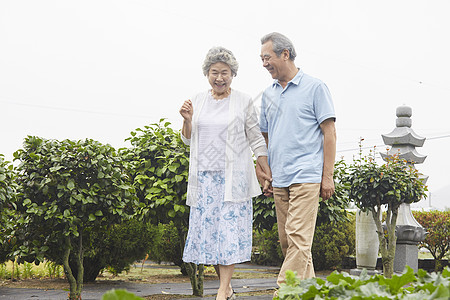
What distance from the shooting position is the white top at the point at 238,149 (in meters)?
3.65

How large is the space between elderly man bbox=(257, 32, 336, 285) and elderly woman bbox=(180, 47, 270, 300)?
9.1 inches

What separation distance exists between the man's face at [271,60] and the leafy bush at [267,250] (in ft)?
26.6

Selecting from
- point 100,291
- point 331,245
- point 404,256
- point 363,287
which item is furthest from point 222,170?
point 331,245

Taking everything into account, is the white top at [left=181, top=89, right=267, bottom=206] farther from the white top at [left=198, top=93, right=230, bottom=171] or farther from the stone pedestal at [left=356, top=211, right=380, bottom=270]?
the stone pedestal at [left=356, top=211, right=380, bottom=270]

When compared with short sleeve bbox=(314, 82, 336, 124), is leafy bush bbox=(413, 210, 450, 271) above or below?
below

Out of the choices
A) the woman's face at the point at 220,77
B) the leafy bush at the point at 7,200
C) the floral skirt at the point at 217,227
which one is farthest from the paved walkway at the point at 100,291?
the woman's face at the point at 220,77

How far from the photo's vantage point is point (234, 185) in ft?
11.9

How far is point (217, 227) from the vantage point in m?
3.68

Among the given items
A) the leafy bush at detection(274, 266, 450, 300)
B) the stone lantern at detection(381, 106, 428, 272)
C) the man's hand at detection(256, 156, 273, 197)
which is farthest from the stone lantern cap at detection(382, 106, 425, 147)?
the leafy bush at detection(274, 266, 450, 300)

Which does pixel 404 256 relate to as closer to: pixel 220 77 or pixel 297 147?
pixel 297 147

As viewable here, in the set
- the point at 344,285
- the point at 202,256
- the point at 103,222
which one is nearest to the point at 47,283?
the point at 103,222

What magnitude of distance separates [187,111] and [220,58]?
1.55 ft

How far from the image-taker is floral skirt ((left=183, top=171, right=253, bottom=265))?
3600 mm

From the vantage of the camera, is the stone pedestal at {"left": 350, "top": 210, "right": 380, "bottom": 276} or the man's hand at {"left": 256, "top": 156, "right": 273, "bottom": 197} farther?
the stone pedestal at {"left": 350, "top": 210, "right": 380, "bottom": 276}
